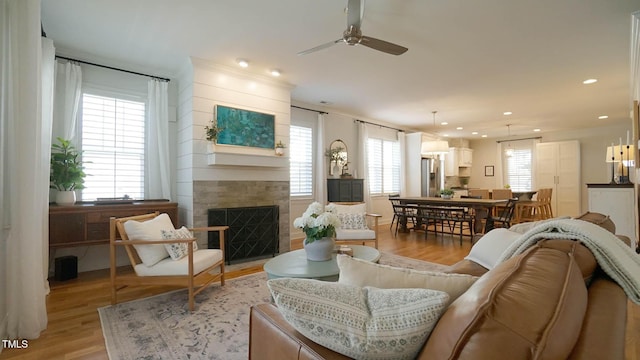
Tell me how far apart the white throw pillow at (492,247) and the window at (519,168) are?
28.2 feet

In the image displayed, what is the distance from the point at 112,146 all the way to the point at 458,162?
9.53 m

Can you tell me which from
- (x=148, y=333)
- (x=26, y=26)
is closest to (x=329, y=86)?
(x=26, y=26)

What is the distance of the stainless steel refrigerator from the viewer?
8305 millimetres

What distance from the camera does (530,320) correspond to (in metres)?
0.60

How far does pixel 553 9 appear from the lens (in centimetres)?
272

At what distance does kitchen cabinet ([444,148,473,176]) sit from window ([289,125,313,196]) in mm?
5711

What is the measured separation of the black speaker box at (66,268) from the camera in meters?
3.37

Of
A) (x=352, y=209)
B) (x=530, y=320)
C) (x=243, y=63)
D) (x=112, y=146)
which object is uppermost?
(x=243, y=63)

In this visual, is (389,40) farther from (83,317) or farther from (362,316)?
(83,317)

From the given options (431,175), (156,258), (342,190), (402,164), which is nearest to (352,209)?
(342,190)

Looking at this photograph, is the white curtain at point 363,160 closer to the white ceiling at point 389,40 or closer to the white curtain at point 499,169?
the white ceiling at point 389,40

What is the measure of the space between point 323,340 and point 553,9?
3469mm

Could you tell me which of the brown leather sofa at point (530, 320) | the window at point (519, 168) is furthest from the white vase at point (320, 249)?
the window at point (519, 168)

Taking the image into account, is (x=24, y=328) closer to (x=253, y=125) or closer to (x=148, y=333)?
(x=148, y=333)
